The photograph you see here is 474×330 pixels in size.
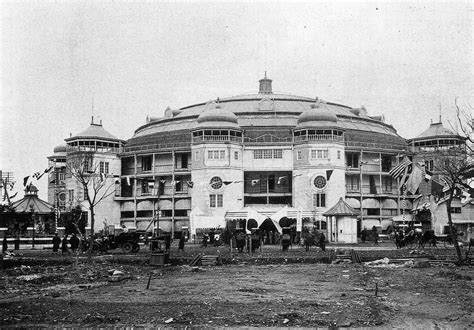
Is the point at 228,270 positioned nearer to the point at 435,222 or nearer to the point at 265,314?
the point at 265,314

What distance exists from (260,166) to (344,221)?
70.2 feet

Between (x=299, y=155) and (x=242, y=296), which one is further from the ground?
(x=299, y=155)

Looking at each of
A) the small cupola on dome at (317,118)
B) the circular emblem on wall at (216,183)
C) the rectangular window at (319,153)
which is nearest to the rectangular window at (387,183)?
the small cupola on dome at (317,118)

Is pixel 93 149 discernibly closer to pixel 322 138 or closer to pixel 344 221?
pixel 322 138

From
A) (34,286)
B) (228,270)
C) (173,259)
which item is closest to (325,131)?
(173,259)

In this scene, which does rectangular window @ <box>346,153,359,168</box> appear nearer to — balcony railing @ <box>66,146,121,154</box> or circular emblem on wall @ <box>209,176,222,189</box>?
circular emblem on wall @ <box>209,176,222,189</box>

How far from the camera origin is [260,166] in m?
76.3

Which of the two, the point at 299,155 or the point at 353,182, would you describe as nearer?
the point at 299,155

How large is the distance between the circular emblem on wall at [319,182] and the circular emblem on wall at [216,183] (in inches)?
430

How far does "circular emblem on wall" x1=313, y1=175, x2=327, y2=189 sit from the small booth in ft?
48.2

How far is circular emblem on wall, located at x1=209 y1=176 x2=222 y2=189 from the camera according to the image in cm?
7350

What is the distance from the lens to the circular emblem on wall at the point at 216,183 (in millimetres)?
73500

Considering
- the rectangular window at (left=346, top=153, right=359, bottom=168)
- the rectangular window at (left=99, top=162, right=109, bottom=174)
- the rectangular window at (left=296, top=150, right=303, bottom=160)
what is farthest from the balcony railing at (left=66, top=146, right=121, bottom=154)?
the rectangular window at (left=346, top=153, right=359, bottom=168)

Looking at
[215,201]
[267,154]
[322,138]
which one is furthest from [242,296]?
[267,154]
